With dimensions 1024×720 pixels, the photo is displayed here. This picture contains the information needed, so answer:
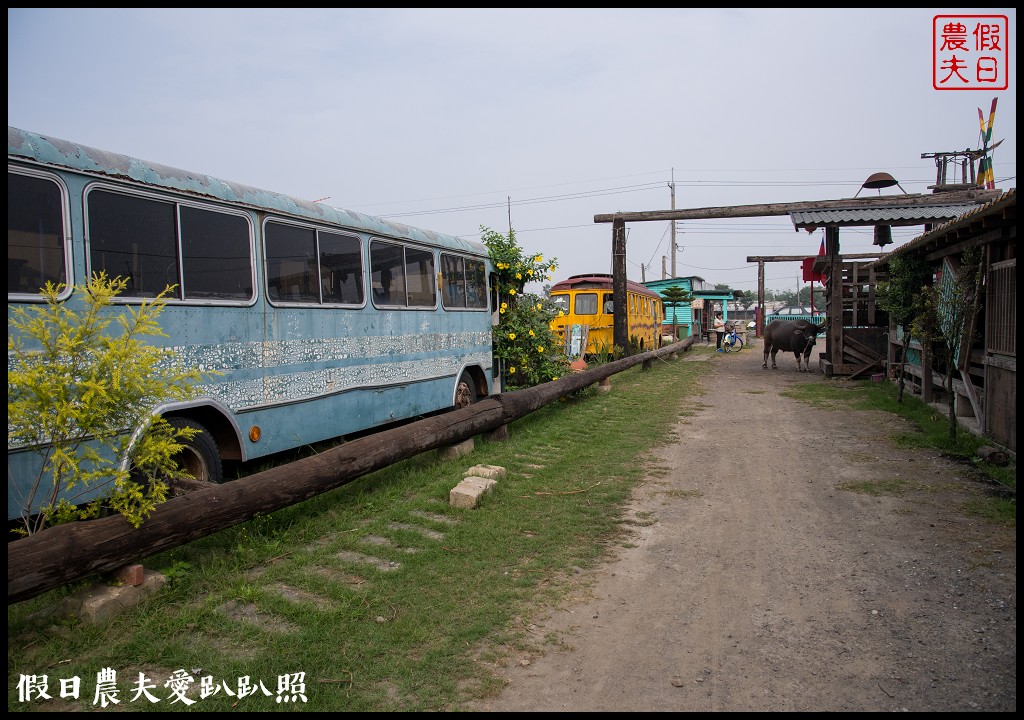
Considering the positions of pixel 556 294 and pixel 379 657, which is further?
pixel 556 294

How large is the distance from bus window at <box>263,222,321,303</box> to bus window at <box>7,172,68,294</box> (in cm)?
186

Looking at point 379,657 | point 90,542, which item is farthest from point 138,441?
point 379,657

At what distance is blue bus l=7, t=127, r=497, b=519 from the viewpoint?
13.5 feet

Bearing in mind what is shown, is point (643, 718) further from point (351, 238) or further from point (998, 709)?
point (351, 238)

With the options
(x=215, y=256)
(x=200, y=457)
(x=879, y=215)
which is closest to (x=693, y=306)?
(x=879, y=215)

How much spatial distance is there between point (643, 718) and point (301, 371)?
4.45m

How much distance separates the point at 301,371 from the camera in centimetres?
616

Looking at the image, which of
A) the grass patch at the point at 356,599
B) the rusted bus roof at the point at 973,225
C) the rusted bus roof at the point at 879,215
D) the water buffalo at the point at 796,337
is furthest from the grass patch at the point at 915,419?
the rusted bus roof at the point at 879,215

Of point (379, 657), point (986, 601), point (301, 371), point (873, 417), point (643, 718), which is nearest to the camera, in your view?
point (643, 718)

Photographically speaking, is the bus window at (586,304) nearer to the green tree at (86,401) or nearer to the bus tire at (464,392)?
the bus tire at (464,392)

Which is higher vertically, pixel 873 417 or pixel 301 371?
pixel 301 371

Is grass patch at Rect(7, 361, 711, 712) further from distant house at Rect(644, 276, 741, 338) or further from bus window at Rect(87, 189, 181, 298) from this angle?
distant house at Rect(644, 276, 741, 338)

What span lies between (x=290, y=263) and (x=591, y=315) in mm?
16356

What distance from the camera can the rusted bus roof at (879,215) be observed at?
1417 cm
